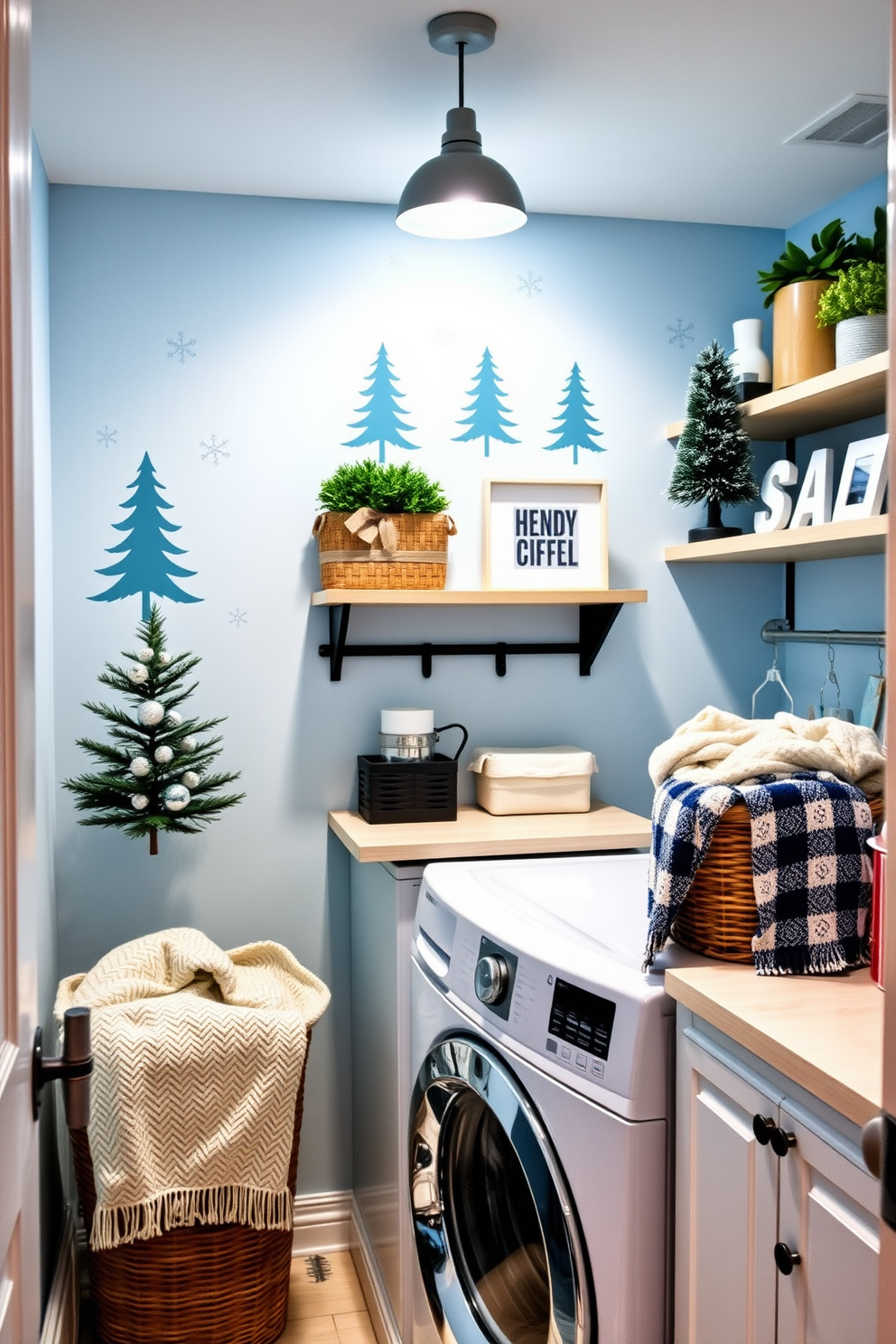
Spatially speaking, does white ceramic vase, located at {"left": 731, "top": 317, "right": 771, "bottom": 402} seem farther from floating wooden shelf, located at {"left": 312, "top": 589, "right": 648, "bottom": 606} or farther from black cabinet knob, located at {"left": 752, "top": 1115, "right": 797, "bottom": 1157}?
black cabinet knob, located at {"left": 752, "top": 1115, "right": 797, "bottom": 1157}

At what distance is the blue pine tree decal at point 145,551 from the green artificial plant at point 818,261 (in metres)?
1.38

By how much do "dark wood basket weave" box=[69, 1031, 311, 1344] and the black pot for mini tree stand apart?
1701mm

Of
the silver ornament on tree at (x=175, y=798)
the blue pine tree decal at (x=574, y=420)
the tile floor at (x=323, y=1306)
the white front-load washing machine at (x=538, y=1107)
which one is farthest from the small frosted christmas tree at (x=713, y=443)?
the tile floor at (x=323, y=1306)

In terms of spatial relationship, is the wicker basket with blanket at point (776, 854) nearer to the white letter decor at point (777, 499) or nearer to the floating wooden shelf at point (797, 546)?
the floating wooden shelf at point (797, 546)

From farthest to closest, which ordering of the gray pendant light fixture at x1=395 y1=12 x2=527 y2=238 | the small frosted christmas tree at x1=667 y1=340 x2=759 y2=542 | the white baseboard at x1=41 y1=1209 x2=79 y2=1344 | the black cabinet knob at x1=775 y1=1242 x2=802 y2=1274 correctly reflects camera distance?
the small frosted christmas tree at x1=667 y1=340 x2=759 y2=542
the white baseboard at x1=41 y1=1209 x2=79 y2=1344
the gray pendant light fixture at x1=395 y1=12 x2=527 y2=238
the black cabinet knob at x1=775 y1=1242 x2=802 y2=1274

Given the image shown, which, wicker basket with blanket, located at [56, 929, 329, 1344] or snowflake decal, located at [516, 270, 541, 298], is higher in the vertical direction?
snowflake decal, located at [516, 270, 541, 298]

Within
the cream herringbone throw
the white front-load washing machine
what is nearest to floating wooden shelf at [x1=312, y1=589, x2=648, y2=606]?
the white front-load washing machine

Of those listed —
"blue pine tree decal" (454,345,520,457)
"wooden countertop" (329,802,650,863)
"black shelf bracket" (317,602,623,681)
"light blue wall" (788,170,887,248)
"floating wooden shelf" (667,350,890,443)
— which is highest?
"light blue wall" (788,170,887,248)

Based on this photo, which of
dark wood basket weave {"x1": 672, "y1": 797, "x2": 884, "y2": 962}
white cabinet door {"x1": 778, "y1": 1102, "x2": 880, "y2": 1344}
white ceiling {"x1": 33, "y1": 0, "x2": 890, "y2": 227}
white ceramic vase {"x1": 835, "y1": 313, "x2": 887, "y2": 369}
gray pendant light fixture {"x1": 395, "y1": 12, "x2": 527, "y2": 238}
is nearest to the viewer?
white cabinet door {"x1": 778, "y1": 1102, "x2": 880, "y2": 1344}

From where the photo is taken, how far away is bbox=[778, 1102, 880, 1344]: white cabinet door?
106 cm

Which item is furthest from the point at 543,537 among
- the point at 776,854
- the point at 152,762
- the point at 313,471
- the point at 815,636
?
the point at 776,854

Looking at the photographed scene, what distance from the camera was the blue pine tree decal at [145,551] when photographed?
2490mm

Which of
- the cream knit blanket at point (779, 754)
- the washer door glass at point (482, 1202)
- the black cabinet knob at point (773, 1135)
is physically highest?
the cream knit blanket at point (779, 754)

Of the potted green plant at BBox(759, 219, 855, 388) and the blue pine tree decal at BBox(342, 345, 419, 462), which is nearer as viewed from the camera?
the potted green plant at BBox(759, 219, 855, 388)
